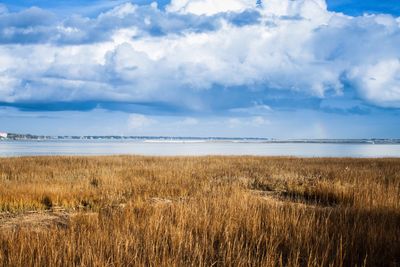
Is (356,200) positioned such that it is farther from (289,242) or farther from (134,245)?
(134,245)

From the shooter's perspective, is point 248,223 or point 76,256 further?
point 248,223

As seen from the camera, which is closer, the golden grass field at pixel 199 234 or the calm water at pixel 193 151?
the golden grass field at pixel 199 234

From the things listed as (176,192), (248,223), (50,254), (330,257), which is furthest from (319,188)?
(50,254)

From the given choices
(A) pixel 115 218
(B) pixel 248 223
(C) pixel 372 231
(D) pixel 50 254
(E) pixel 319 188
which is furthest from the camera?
(E) pixel 319 188

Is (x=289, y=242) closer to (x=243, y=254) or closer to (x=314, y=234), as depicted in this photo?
(x=314, y=234)

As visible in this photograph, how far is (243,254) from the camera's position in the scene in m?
5.27

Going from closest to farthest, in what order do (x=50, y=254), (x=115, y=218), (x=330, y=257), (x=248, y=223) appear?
(x=50, y=254), (x=330, y=257), (x=248, y=223), (x=115, y=218)

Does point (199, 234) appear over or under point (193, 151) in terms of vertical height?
over

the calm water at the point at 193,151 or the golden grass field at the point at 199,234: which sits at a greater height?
the golden grass field at the point at 199,234

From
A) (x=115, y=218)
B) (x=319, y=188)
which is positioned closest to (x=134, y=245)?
(x=115, y=218)

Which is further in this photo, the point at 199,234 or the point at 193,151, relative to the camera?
the point at 193,151

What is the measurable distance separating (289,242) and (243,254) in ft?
→ 3.45

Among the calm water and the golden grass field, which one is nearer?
the golden grass field

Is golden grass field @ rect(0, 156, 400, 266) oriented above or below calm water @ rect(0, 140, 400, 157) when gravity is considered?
above
